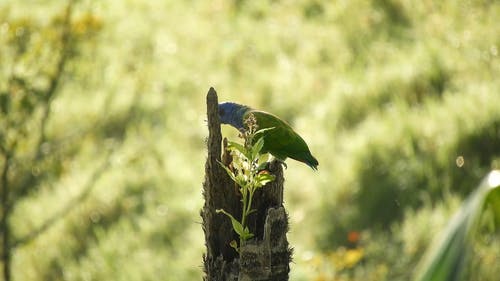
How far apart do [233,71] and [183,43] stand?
136cm

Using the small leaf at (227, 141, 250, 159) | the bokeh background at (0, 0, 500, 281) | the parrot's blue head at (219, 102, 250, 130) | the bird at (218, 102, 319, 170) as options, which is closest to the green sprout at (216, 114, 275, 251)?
the small leaf at (227, 141, 250, 159)

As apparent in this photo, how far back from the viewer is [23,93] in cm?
568

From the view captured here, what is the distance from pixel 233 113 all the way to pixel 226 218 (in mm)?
715

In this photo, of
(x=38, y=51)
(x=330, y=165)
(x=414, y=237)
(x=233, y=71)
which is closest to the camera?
(x=38, y=51)

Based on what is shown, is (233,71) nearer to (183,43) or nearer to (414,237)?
(183,43)

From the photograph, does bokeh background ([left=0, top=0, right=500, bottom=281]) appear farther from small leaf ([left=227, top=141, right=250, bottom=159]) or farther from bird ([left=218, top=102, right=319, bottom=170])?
small leaf ([left=227, top=141, right=250, bottom=159])

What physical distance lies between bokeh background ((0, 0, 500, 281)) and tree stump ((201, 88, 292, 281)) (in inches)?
133

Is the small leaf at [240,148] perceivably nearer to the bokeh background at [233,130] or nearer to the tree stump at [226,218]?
the tree stump at [226,218]

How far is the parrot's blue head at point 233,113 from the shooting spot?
2891 millimetres

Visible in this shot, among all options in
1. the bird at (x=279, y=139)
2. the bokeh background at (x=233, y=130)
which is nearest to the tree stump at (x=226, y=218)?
the bird at (x=279, y=139)

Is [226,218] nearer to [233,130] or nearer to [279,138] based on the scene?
[279,138]

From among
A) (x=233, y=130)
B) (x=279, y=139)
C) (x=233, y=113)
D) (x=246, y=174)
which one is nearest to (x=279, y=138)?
(x=279, y=139)

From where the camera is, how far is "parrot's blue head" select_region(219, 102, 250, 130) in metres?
2.89

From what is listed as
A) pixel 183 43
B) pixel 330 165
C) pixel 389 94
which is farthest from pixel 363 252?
pixel 183 43
